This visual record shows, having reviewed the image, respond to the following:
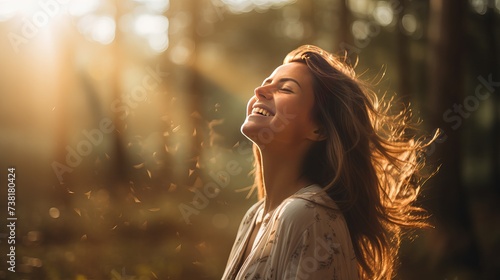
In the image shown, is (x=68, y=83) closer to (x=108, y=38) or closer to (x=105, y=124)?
(x=105, y=124)

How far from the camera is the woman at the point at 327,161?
2.56m

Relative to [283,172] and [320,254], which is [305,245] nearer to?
[320,254]

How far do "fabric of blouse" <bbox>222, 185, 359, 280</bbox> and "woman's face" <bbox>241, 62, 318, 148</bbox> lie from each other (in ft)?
1.05

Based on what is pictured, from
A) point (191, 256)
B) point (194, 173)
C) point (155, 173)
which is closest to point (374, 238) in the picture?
point (191, 256)

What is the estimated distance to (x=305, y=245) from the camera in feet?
7.57

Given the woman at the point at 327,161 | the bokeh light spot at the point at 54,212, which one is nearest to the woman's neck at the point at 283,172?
the woman at the point at 327,161

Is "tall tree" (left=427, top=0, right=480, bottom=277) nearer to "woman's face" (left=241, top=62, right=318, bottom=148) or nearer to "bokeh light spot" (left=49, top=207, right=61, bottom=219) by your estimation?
"woman's face" (left=241, top=62, right=318, bottom=148)

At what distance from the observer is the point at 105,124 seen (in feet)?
29.3

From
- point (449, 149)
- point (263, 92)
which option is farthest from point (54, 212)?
point (263, 92)

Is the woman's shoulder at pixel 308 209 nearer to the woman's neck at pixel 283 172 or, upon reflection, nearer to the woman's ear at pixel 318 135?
the woman's neck at pixel 283 172

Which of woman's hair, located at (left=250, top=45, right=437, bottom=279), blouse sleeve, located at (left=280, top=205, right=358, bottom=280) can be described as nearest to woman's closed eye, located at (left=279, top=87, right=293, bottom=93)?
woman's hair, located at (left=250, top=45, right=437, bottom=279)

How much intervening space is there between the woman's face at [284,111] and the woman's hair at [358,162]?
47 millimetres

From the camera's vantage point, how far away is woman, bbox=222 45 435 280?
2.56 meters

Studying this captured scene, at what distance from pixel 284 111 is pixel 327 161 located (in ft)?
0.94
